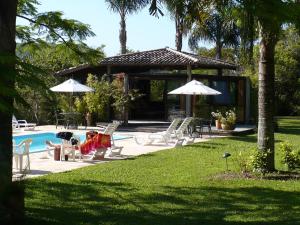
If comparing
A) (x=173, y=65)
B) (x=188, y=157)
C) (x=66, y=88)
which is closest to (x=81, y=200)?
(x=188, y=157)

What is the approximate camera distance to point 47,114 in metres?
30.9

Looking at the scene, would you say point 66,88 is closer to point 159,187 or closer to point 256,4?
point 159,187

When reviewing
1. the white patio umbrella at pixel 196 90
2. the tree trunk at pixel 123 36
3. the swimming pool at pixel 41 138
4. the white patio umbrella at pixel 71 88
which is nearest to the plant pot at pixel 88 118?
the white patio umbrella at pixel 71 88

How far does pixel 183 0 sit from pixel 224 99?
879 inches

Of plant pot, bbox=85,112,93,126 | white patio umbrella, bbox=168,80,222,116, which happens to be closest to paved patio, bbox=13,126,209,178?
white patio umbrella, bbox=168,80,222,116

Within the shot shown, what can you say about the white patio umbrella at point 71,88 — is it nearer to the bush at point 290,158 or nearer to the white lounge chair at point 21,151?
the white lounge chair at point 21,151

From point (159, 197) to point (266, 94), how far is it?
12.3ft

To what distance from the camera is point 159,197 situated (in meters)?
9.41

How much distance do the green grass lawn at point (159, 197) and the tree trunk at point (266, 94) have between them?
1.03 meters

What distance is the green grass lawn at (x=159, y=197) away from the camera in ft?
25.5

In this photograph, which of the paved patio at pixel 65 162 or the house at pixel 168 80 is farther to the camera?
the house at pixel 168 80

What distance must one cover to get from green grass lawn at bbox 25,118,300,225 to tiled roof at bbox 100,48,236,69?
1485cm

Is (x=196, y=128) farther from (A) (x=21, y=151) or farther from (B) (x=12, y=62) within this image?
(B) (x=12, y=62)

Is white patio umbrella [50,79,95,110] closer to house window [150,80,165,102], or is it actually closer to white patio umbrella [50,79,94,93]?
white patio umbrella [50,79,94,93]
